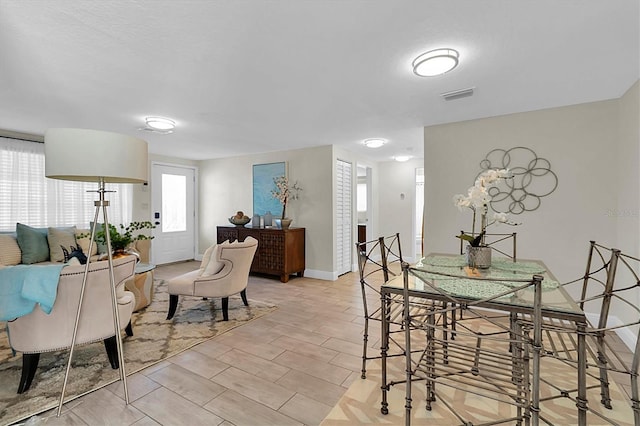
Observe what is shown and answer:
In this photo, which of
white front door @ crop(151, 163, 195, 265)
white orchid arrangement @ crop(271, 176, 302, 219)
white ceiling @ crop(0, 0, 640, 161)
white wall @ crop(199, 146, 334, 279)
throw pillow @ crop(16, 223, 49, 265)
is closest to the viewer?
white ceiling @ crop(0, 0, 640, 161)

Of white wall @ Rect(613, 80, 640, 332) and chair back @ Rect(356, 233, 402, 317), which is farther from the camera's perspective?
white wall @ Rect(613, 80, 640, 332)

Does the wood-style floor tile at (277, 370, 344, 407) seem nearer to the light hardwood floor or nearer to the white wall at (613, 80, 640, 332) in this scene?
the light hardwood floor

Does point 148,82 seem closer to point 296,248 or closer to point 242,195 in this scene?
point 296,248

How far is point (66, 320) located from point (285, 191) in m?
3.71

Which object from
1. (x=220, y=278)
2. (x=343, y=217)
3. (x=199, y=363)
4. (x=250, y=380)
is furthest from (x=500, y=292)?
(x=343, y=217)

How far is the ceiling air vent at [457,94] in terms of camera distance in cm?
271

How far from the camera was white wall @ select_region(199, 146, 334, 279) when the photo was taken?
510 cm

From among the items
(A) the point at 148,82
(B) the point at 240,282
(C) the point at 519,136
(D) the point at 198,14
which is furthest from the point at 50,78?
(C) the point at 519,136

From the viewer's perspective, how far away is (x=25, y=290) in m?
1.81

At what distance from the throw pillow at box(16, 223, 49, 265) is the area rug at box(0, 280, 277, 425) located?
116cm

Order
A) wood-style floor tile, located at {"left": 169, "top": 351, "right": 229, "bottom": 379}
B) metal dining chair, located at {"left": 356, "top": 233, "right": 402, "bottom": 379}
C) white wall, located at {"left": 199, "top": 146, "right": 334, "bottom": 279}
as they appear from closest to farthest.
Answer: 1. metal dining chair, located at {"left": 356, "top": 233, "right": 402, "bottom": 379}
2. wood-style floor tile, located at {"left": 169, "top": 351, "right": 229, "bottom": 379}
3. white wall, located at {"left": 199, "top": 146, "right": 334, "bottom": 279}

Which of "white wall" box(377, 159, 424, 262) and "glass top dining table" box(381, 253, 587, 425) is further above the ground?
"white wall" box(377, 159, 424, 262)

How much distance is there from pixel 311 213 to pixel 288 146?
4.05ft

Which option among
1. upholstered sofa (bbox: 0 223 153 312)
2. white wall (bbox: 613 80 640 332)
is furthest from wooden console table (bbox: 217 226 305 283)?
white wall (bbox: 613 80 640 332)
